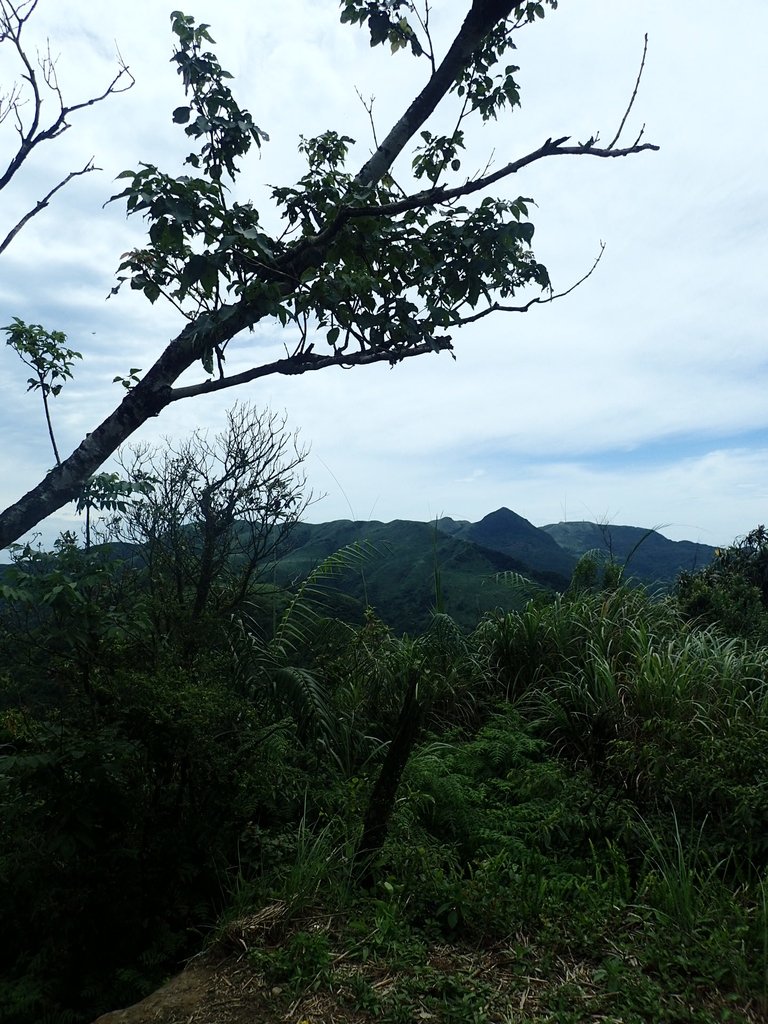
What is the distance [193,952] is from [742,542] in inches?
390

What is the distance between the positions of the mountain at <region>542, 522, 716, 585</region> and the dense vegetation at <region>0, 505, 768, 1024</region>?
297 cm

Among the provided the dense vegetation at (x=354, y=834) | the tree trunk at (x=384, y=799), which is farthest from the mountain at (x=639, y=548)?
the tree trunk at (x=384, y=799)

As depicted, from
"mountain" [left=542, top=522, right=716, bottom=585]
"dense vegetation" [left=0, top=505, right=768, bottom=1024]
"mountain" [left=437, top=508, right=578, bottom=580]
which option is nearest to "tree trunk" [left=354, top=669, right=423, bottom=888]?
"dense vegetation" [left=0, top=505, right=768, bottom=1024]

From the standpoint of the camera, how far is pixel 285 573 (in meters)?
8.08

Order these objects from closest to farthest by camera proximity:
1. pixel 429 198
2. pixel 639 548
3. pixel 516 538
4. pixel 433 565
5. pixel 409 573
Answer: pixel 429 198 < pixel 639 548 < pixel 433 565 < pixel 409 573 < pixel 516 538

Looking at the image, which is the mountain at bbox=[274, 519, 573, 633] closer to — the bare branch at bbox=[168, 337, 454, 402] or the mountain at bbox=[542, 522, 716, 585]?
the mountain at bbox=[542, 522, 716, 585]

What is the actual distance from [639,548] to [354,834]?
5.85 meters

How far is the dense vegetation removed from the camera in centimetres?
280

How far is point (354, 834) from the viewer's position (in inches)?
154

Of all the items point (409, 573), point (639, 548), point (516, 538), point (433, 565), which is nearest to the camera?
point (639, 548)

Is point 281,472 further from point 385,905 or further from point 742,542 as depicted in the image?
point 742,542

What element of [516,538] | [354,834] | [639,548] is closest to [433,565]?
[639,548]

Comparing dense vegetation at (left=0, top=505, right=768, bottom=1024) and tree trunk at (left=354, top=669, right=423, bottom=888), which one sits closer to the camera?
dense vegetation at (left=0, top=505, right=768, bottom=1024)

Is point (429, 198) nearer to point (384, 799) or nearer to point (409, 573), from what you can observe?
point (384, 799)
